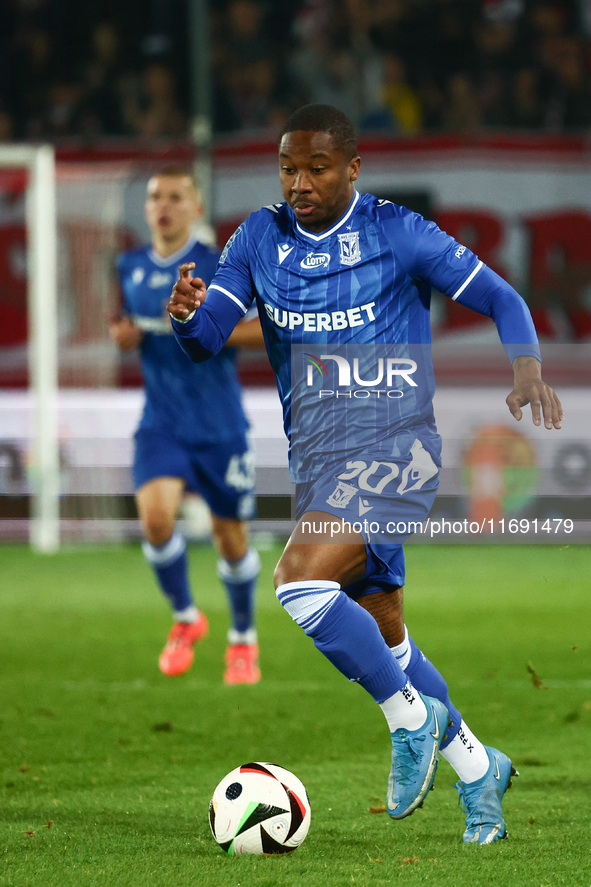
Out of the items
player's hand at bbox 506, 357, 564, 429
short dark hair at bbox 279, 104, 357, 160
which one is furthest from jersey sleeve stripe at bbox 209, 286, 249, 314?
player's hand at bbox 506, 357, 564, 429

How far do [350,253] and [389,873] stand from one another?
161cm

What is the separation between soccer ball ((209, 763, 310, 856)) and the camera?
10.8 feet

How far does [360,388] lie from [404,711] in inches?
34.1

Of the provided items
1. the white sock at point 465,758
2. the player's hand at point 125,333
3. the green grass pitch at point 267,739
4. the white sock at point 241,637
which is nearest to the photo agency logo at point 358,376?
the white sock at point 465,758

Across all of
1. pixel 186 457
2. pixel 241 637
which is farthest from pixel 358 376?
pixel 241 637

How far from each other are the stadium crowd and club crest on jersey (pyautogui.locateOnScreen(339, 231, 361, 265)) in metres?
9.41

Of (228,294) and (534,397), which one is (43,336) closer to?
(228,294)

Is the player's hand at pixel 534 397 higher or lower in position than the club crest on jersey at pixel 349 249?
lower

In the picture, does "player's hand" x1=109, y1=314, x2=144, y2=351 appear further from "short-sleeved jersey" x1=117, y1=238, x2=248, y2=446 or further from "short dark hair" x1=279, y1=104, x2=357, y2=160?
"short dark hair" x1=279, y1=104, x2=357, y2=160

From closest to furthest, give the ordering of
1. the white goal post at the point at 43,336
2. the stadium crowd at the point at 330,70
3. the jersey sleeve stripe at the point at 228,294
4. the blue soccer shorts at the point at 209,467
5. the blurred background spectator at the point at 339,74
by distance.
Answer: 1. the jersey sleeve stripe at the point at 228,294
2. the blue soccer shorts at the point at 209,467
3. the white goal post at the point at 43,336
4. the blurred background spectator at the point at 339,74
5. the stadium crowd at the point at 330,70

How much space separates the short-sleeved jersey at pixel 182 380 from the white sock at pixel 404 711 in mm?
3109

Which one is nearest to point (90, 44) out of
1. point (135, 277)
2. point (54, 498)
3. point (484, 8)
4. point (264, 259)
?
point (484, 8)

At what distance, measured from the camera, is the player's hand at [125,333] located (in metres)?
6.09

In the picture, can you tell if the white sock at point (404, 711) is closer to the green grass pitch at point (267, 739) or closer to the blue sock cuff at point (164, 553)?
the green grass pitch at point (267, 739)
